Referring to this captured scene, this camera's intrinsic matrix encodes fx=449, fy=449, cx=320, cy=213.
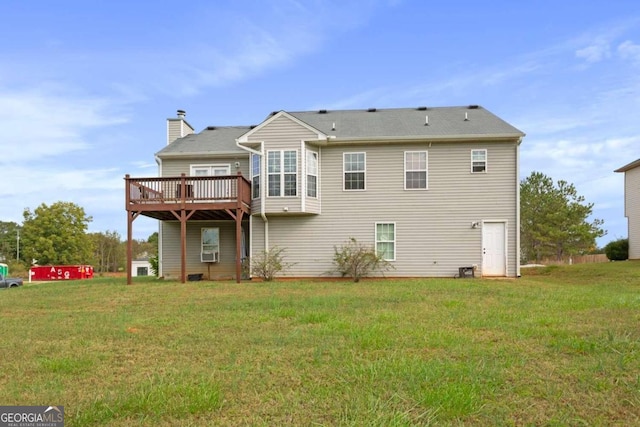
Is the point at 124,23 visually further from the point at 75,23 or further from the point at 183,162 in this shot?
the point at 183,162

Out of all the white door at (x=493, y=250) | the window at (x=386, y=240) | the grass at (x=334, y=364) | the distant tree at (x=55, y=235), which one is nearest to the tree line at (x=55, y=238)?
the distant tree at (x=55, y=235)

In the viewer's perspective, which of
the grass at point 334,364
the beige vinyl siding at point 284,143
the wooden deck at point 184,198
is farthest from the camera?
the beige vinyl siding at point 284,143

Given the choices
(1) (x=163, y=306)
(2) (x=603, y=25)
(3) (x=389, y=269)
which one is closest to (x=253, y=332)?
(1) (x=163, y=306)

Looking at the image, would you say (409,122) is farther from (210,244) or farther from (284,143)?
(210,244)

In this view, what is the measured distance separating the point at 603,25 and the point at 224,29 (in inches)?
407

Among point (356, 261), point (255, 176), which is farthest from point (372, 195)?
point (255, 176)

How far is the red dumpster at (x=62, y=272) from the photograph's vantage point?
38438mm

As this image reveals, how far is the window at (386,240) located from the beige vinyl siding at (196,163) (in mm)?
5642

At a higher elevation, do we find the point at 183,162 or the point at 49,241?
the point at 183,162

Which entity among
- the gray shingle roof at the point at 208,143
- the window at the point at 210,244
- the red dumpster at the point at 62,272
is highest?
the gray shingle roof at the point at 208,143

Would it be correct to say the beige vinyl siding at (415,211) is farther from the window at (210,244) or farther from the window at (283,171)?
the window at (210,244)

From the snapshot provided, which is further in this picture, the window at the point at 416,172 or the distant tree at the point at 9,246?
the distant tree at the point at 9,246

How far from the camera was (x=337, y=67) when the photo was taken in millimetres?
14969

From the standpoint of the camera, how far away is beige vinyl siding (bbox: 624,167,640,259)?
23.5m
